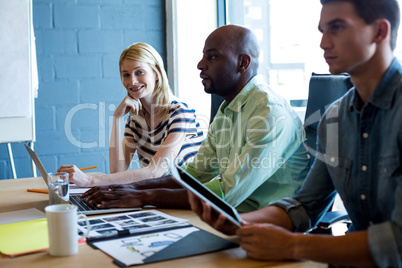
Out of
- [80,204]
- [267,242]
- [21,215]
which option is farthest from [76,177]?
[267,242]

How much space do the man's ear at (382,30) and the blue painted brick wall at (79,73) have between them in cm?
257

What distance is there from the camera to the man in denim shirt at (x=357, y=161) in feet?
3.16

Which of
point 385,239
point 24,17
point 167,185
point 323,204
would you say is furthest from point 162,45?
point 385,239

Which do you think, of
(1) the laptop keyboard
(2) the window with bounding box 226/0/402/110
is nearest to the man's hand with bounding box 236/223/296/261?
(1) the laptop keyboard

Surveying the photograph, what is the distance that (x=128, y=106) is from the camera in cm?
249

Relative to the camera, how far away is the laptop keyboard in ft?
4.98

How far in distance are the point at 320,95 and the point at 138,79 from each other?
1082 millimetres

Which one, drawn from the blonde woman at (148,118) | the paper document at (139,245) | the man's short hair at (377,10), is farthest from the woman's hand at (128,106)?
the man's short hair at (377,10)

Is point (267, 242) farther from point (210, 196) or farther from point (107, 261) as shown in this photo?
point (107, 261)

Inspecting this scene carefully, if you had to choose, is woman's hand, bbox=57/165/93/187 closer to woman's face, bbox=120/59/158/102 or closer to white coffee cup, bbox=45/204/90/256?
woman's face, bbox=120/59/158/102

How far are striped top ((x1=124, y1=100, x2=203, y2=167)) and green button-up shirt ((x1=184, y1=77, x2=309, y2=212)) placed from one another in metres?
0.44

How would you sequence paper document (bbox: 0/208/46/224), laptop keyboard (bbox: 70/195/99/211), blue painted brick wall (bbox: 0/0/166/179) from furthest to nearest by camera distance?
blue painted brick wall (bbox: 0/0/166/179) < laptop keyboard (bbox: 70/195/99/211) < paper document (bbox: 0/208/46/224)

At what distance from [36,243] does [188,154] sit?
1255 millimetres

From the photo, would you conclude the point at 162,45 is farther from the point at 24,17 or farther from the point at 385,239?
the point at 385,239
